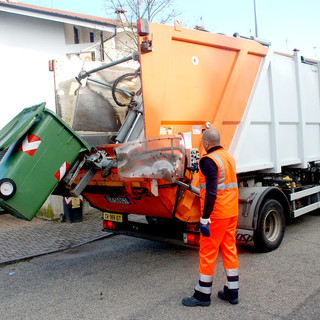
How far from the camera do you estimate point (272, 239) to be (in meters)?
4.66

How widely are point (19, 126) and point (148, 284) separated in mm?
1996

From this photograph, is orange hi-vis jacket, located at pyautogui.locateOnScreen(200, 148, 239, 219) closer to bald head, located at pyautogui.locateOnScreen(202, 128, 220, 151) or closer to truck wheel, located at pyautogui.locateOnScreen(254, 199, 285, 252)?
bald head, located at pyautogui.locateOnScreen(202, 128, 220, 151)

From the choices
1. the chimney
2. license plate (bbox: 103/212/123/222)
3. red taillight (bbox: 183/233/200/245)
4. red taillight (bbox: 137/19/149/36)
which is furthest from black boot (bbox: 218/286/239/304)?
the chimney

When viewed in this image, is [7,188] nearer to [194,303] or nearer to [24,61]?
[194,303]

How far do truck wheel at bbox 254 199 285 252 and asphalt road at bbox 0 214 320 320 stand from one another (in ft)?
0.41

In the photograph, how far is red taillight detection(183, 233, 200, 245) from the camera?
3.92 metres

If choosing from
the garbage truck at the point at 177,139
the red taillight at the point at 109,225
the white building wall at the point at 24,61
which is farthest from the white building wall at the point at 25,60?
the garbage truck at the point at 177,139

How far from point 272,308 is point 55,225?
4859mm

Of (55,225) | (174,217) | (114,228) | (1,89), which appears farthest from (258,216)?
(1,89)

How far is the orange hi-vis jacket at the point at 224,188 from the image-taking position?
315 cm

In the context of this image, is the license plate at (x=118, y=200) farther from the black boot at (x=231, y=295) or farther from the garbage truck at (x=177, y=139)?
the black boot at (x=231, y=295)

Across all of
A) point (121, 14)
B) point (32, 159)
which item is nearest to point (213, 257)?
point (32, 159)

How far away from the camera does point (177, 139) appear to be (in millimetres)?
3361

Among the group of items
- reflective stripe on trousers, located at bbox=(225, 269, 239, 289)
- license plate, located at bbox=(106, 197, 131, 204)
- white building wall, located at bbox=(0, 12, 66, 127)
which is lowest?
reflective stripe on trousers, located at bbox=(225, 269, 239, 289)
